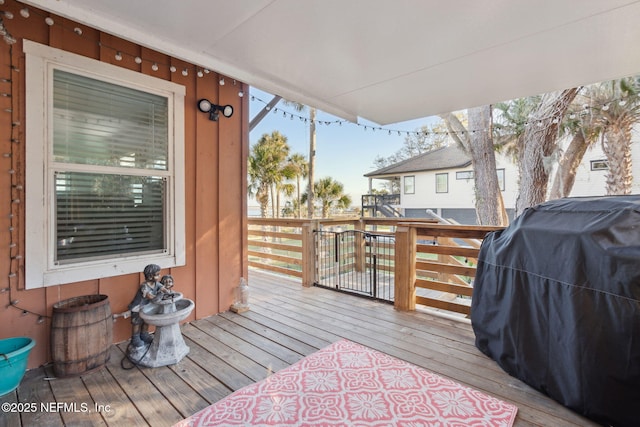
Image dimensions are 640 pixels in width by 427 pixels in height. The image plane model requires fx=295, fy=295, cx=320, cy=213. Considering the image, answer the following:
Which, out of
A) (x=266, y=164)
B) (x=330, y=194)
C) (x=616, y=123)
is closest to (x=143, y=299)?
(x=616, y=123)

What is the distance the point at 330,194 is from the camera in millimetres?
14531

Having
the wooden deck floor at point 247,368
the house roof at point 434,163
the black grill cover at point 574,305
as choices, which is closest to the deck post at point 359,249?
the wooden deck floor at point 247,368

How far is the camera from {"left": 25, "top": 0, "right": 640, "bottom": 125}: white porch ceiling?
1926 millimetres

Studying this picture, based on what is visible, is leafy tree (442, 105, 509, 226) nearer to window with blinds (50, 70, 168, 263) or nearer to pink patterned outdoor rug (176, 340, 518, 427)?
pink patterned outdoor rug (176, 340, 518, 427)

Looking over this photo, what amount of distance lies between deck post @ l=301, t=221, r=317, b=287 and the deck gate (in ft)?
0.26

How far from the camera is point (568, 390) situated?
1755 mm

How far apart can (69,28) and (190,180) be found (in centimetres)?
148

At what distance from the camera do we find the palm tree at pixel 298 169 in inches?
525

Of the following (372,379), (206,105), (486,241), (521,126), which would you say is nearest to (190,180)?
(206,105)

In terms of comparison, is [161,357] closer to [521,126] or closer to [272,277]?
[272,277]

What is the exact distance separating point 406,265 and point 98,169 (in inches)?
126

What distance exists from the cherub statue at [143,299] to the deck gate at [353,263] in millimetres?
2513

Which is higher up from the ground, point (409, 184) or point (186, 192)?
point (409, 184)

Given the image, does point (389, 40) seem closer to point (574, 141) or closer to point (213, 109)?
point (213, 109)
